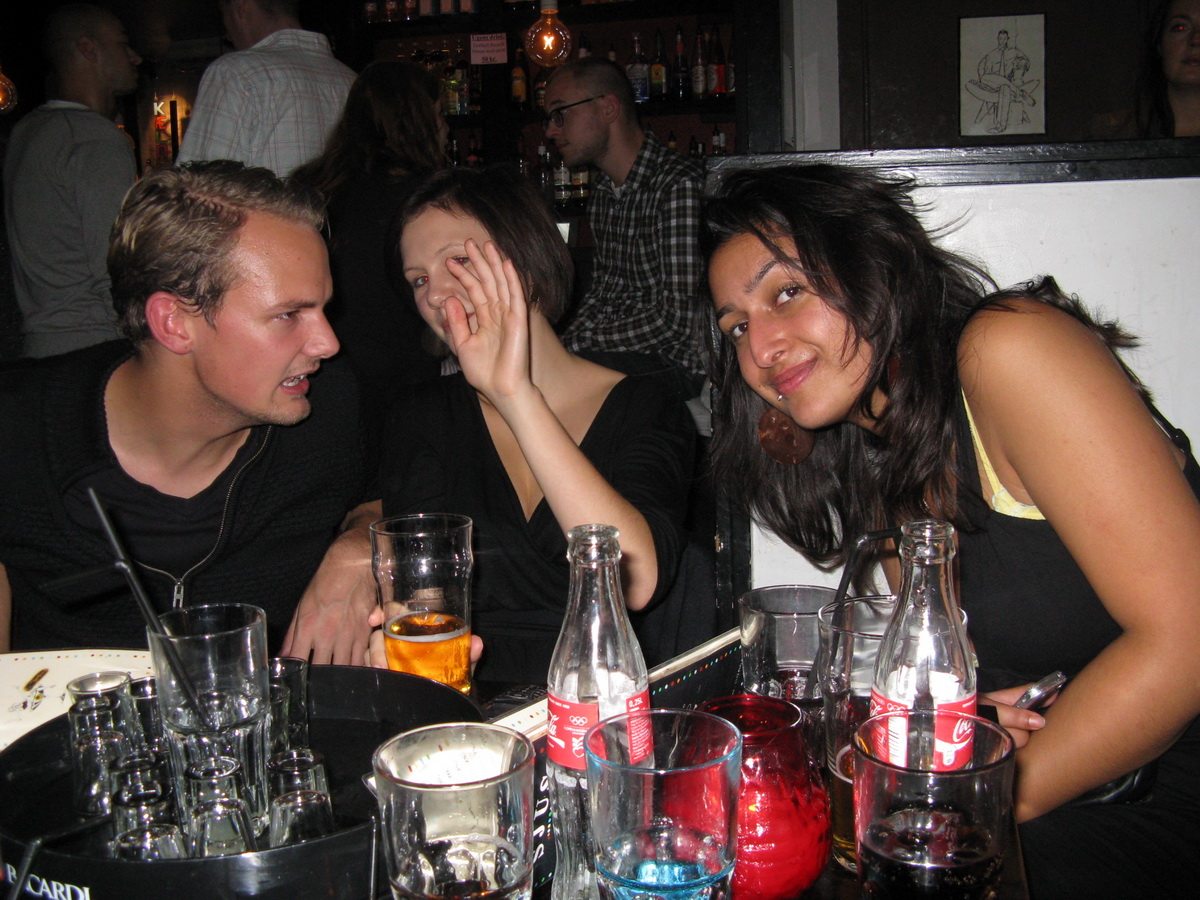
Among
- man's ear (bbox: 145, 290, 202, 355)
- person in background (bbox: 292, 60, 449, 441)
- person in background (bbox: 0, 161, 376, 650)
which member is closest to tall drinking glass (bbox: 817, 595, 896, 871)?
person in background (bbox: 0, 161, 376, 650)

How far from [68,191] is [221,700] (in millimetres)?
2904

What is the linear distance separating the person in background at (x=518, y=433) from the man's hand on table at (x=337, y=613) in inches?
0.8

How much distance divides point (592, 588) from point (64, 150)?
123 inches

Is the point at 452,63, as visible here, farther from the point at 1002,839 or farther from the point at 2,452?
the point at 1002,839

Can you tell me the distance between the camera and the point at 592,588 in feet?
2.59

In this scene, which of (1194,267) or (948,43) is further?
(948,43)

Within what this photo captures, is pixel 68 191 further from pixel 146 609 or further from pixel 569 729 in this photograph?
pixel 569 729

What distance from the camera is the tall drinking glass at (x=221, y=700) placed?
785 mm

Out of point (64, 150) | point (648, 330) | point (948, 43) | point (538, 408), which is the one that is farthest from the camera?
point (948, 43)

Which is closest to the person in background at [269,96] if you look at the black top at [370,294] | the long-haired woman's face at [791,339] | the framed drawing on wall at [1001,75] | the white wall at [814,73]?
the black top at [370,294]

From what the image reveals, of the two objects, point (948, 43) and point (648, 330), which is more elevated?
point (948, 43)

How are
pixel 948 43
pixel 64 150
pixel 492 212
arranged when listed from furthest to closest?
pixel 948 43 < pixel 64 150 < pixel 492 212

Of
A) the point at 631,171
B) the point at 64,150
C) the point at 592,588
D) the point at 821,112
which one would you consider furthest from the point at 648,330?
the point at 592,588

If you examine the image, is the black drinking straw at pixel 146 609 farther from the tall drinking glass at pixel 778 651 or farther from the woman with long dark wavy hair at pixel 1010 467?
the woman with long dark wavy hair at pixel 1010 467
